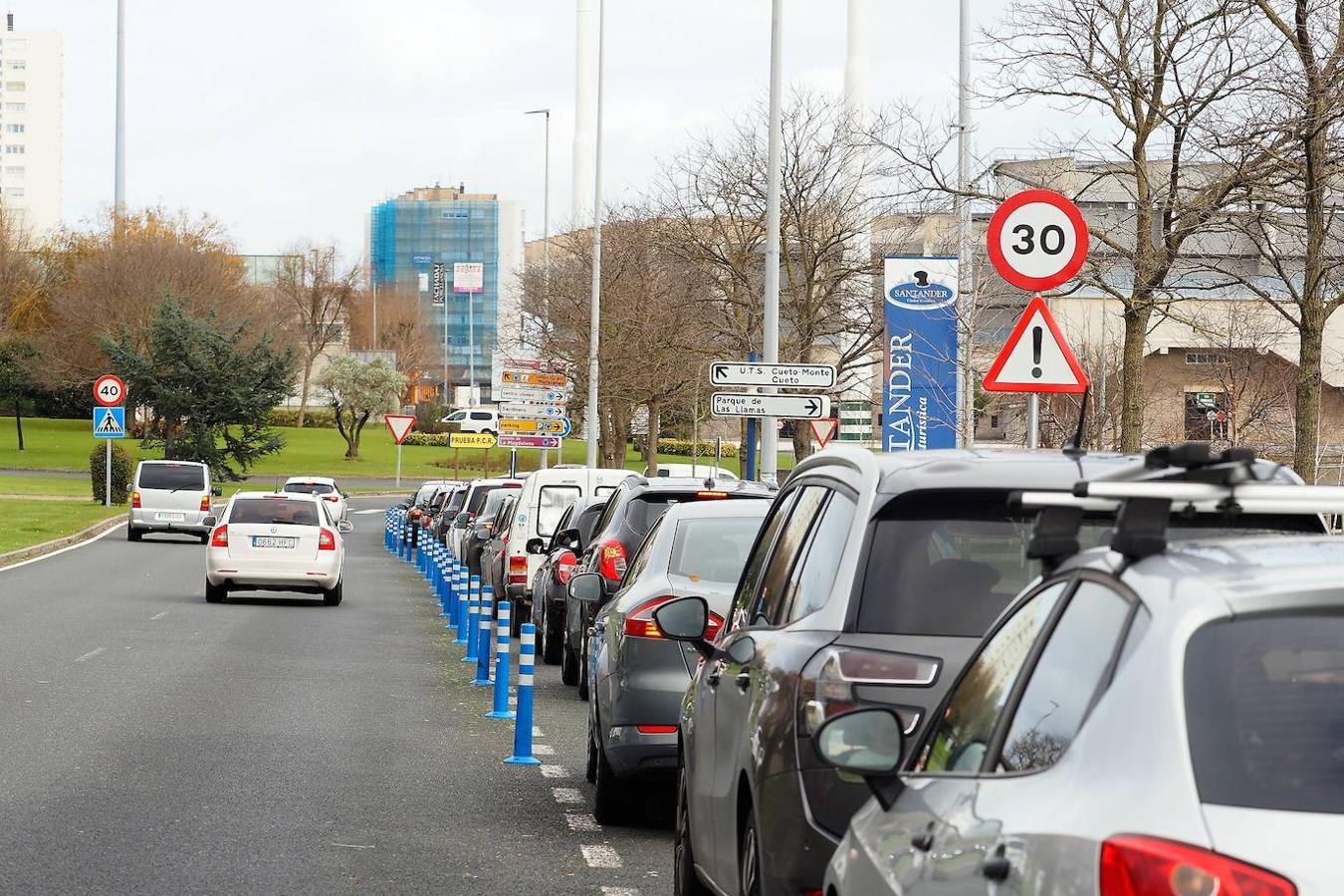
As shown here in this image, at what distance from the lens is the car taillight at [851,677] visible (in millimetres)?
5203

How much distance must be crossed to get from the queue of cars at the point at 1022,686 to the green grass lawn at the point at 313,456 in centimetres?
7665

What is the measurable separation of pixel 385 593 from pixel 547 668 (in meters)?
12.2

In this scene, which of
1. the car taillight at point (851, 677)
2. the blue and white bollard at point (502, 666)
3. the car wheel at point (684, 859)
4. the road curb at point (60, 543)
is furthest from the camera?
the road curb at point (60, 543)

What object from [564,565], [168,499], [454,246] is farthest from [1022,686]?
[454,246]

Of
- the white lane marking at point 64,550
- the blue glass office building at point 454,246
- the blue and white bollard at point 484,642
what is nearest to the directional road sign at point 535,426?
the white lane marking at point 64,550

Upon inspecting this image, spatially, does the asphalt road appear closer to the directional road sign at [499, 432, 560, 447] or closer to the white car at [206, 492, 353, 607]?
the white car at [206, 492, 353, 607]

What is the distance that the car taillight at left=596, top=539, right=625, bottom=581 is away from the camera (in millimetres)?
15484

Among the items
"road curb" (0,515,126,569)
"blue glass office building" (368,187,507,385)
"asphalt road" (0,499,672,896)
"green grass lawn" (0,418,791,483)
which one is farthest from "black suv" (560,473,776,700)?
"blue glass office building" (368,187,507,385)

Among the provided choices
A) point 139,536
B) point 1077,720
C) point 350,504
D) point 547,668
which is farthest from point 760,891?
point 350,504

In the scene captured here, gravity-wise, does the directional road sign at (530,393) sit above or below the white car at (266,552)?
above

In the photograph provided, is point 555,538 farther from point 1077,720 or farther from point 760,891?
point 1077,720

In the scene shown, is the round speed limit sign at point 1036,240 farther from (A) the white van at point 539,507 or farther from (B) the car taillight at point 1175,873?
(A) the white van at point 539,507

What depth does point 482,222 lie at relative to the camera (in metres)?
193

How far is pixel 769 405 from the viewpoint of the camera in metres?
24.1
